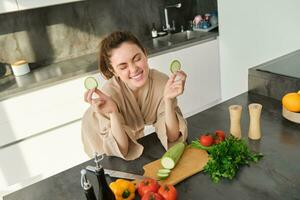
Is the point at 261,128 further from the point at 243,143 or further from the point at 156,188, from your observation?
the point at 156,188

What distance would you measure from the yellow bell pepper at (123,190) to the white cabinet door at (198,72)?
5.60 ft

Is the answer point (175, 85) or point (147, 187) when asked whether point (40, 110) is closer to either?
point (175, 85)

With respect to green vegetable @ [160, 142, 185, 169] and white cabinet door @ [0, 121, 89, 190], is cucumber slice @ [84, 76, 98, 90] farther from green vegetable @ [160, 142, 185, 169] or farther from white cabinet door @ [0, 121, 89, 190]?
white cabinet door @ [0, 121, 89, 190]

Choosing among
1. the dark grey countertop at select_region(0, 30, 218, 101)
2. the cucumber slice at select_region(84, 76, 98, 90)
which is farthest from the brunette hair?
the dark grey countertop at select_region(0, 30, 218, 101)

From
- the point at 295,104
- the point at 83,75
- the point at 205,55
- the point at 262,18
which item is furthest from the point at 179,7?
the point at 295,104

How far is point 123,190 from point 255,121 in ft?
1.89

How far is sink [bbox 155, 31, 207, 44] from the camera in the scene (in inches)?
108

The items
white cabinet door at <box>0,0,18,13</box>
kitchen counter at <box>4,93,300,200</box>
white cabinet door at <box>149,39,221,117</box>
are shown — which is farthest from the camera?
white cabinet door at <box>149,39,221,117</box>

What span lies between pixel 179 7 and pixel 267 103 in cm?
198

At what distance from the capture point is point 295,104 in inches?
47.4

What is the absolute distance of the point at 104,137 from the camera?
1254 millimetres

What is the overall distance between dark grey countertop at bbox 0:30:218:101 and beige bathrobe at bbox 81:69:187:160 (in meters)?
0.84

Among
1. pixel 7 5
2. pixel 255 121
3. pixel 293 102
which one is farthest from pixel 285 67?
pixel 7 5

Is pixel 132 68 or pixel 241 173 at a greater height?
pixel 132 68
